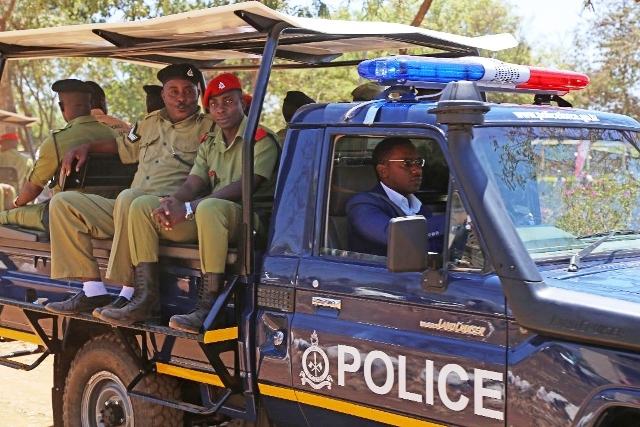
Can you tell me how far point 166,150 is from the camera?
5.70 metres

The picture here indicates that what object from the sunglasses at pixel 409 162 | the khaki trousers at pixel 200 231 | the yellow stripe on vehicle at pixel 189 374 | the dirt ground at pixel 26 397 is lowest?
the dirt ground at pixel 26 397

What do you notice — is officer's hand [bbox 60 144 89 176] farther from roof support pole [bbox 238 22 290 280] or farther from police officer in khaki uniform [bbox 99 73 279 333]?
roof support pole [bbox 238 22 290 280]

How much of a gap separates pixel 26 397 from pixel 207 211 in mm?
3685

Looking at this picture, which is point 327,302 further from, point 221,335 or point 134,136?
point 134,136

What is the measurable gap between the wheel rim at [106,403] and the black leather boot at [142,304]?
0.55 m

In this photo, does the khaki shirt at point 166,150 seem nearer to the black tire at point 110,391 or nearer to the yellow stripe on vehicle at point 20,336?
the black tire at point 110,391

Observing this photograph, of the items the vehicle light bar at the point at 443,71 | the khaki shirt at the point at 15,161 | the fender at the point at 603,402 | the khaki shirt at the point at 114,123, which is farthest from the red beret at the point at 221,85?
the khaki shirt at the point at 15,161

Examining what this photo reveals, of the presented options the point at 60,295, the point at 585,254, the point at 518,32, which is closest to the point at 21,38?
the point at 60,295

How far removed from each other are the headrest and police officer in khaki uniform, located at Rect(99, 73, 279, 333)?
518mm

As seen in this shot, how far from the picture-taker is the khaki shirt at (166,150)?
5590 millimetres

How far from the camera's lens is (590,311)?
322 centimetres

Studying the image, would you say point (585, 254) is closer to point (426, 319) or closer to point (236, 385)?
point (426, 319)

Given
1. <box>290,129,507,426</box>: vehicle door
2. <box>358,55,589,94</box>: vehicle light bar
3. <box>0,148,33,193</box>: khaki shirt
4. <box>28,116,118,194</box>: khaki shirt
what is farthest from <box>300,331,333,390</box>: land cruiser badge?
<box>0,148,33,193</box>: khaki shirt

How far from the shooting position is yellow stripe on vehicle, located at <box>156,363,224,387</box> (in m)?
4.56
